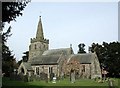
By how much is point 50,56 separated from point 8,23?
54946 mm

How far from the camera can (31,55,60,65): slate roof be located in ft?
228

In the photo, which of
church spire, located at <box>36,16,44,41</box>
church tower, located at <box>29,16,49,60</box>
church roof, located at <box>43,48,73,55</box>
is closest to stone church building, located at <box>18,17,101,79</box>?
church roof, located at <box>43,48,73,55</box>

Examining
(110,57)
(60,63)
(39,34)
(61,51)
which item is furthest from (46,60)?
(110,57)

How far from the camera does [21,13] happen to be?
1714 cm

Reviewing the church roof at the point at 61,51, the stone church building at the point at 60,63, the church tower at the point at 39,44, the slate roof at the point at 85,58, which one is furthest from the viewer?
the church tower at the point at 39,44

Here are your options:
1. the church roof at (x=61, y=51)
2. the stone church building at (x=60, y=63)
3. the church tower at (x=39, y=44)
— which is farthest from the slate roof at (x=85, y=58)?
the church tower at (x=39, y=44)

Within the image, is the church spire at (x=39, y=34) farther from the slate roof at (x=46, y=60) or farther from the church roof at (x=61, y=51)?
the slate roof at (x=46, y=60)

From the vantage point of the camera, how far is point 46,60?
234ft

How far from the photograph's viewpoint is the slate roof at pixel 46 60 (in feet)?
228

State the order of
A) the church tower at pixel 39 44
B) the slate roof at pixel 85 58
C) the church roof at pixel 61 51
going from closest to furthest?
the slate roof at pixel 85 58
the church roof at pixel 61 51
the church tower at pixel 39 44

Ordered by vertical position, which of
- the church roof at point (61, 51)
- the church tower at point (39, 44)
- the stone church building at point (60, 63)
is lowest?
the stone church building at point (60, 63)

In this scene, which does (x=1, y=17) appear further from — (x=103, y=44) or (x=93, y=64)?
(x=103, y=44)

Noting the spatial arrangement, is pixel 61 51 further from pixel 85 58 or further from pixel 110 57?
pixel 110 57

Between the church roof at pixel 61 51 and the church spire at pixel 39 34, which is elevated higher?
the church spire at pixel 39 34
